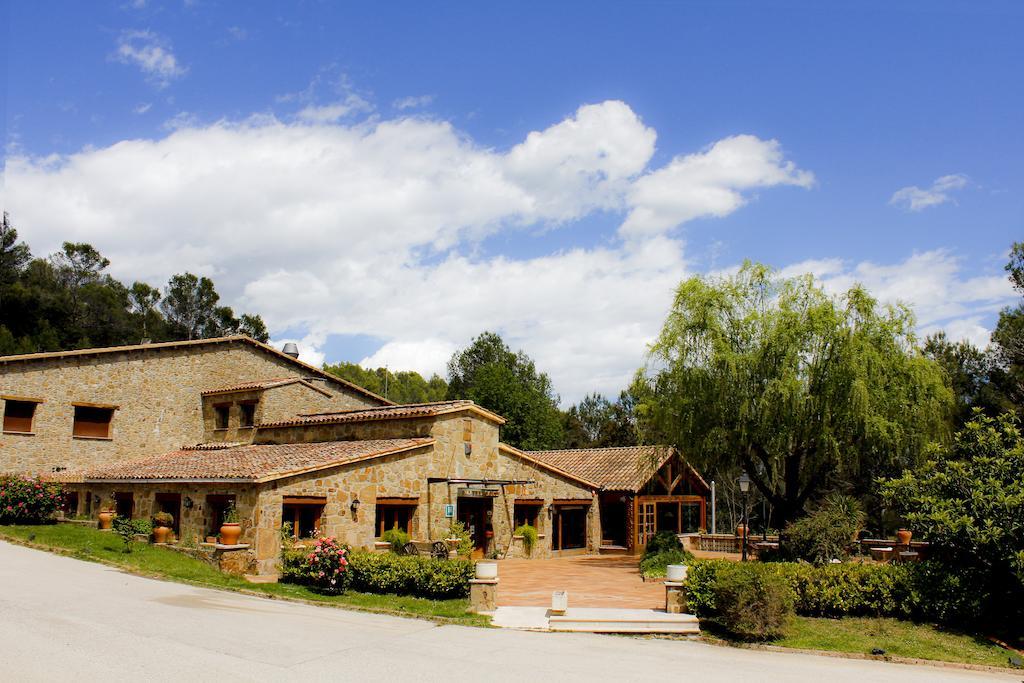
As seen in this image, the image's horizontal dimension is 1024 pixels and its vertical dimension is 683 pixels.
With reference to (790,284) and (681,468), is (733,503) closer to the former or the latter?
(681,468)

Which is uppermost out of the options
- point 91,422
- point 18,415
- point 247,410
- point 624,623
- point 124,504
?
point 247,410

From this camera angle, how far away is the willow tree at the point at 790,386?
22.5m

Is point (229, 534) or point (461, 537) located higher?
point (229, 534)

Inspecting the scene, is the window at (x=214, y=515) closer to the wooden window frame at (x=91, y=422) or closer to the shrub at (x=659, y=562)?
the wooden window frame at (x=91, y=422)

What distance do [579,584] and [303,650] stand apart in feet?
34.3

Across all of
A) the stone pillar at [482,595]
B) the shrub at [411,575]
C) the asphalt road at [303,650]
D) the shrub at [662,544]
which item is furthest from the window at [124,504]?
the shrub at [662,544]

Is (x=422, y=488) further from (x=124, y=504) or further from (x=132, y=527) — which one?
(x=124, y=504)

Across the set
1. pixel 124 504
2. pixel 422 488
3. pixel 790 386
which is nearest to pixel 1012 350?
pixel 790 386

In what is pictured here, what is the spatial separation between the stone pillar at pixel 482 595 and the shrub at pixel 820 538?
25.2 feet

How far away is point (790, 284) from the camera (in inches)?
977

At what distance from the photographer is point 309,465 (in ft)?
70.9

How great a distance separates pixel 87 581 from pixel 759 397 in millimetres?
17958

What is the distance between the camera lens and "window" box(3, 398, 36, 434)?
92.8 feet

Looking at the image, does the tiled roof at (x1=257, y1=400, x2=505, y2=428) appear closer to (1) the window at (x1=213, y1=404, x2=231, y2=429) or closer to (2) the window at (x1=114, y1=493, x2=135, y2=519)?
Result: (1) the window at (x1=213, y1=404, x2=231, y2=429)
